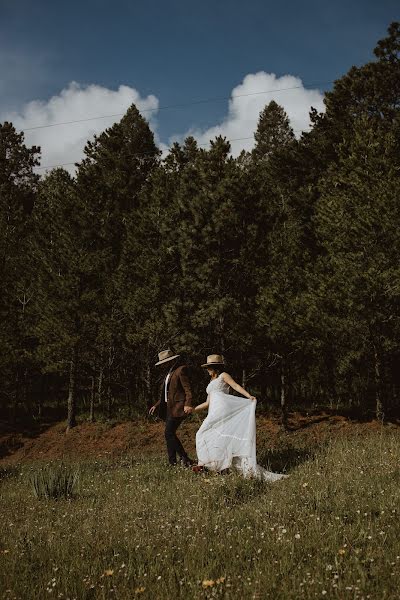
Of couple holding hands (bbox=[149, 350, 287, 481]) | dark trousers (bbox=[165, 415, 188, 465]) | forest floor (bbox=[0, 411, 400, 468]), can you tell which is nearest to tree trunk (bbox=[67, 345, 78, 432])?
forest floor (bbox=[0, 411, 400, 468])

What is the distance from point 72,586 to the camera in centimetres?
357

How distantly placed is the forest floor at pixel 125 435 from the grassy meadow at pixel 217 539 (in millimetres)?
8058

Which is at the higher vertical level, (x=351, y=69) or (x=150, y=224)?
(x=351, y=69)

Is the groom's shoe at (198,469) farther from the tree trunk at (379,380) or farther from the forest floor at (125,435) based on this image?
the tree trunk at (379,380)

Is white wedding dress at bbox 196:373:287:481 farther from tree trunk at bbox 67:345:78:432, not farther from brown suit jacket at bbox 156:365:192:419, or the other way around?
tree trunk at bbox 67:345:78:432

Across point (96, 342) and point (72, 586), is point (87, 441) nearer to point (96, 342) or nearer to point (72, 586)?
point (96, 342)

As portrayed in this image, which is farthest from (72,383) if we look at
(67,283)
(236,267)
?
(236,267)

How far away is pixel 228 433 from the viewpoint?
23.7 feet

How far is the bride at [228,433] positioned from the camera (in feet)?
23.1

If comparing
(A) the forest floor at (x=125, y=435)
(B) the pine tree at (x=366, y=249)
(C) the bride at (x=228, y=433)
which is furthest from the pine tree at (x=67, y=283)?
(C) the bride at (x=228, y=433)

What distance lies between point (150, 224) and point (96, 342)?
5.01 metres

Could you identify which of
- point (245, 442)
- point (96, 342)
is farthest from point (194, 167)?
point (245, 442)

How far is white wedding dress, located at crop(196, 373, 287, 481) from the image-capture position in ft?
23.1

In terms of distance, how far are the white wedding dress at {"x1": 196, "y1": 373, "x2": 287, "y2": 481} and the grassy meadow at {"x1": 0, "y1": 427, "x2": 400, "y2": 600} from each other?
0.53m
